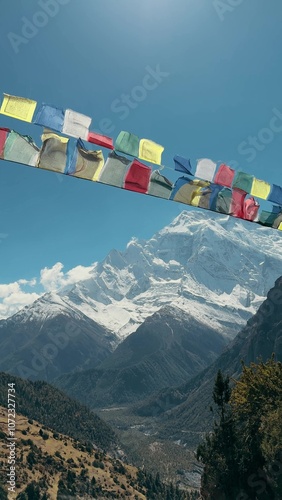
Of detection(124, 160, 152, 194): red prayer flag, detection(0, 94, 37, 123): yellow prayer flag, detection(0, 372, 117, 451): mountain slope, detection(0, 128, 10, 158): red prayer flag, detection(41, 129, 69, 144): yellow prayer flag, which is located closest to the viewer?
detection(0, 94, 37, 123): yellow prayer flag

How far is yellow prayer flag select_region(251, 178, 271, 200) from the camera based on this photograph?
643 inches

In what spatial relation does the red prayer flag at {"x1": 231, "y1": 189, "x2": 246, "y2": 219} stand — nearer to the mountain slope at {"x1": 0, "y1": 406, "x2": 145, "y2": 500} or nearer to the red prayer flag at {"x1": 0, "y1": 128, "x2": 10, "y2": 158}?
the red prayer flag at {"x1": 0, "y1": 128, "x2": 10, "y2": 158}

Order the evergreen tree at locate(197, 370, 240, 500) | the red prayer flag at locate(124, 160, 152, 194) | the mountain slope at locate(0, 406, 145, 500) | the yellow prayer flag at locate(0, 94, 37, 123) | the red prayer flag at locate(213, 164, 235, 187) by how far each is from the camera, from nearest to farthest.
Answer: the yellow prayer flag at locate(0, 94, 37, 123)
the red prayer flag at locate(124, 160, 152, 194)
the red prayer flag at locate(213, 164, 235, 187)
the evergreen tree at locate(197, 370, 240, 500)
the mountain slope at locate(0, 406, 145, 500)

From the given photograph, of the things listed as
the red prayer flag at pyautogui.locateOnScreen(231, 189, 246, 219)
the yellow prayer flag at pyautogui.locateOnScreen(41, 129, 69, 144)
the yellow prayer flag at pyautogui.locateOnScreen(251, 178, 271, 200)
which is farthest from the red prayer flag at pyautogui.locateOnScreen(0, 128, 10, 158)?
the yellow prayer flag at pyautogui.locateOnScreen(251, 178, 271, 200)

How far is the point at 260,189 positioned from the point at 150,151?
527 cm

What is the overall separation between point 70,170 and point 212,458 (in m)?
31.4

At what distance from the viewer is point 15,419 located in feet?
339

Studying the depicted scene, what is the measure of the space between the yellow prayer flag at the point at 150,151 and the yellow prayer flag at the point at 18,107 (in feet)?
12.9

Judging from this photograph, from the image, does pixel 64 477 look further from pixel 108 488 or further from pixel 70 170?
pixel 70 170

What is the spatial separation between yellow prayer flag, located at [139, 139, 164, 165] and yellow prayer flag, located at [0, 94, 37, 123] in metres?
3.94

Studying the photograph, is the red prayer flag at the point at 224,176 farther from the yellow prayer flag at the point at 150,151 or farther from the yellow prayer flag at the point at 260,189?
the yellow prayer flag at the point at 150,151

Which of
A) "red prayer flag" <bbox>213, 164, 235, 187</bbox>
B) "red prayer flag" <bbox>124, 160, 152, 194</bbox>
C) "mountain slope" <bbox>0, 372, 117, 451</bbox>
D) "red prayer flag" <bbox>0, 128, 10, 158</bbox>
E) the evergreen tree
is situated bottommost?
"mountain slope" <bbox>0, 372, 117, 451</bbox>

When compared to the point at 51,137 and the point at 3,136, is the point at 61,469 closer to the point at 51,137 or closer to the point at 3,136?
the point at 51,137

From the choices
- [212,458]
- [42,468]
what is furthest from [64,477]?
[212,458]
